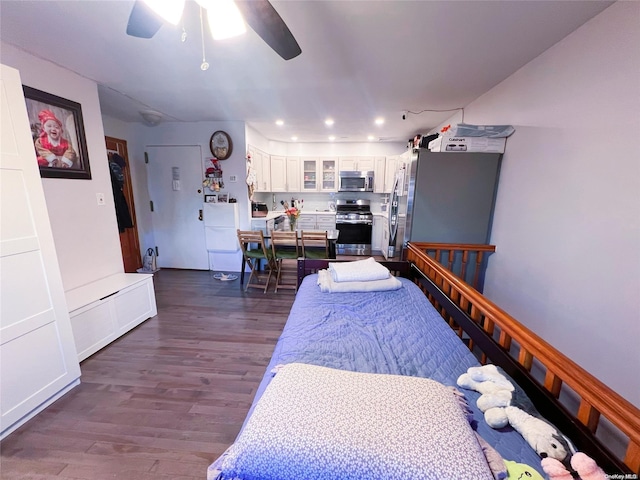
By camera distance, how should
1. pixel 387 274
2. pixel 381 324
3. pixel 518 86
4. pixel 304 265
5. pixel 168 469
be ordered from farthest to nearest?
pixel 304 265, pixel 518 86, pixel 387 274, pixel 381 324, pixel 168 469

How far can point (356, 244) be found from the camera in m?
4.99

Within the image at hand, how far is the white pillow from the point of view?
0.56 m

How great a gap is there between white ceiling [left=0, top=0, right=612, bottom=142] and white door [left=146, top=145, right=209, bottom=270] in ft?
2.89

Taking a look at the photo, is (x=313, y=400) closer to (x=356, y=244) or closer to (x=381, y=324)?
(x=381, y=324)

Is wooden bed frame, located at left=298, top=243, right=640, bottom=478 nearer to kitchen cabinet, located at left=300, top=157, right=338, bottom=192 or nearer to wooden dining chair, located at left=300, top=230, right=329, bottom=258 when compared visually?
wooden dining chair, located at left=300, top=230, right=329, bottom=258

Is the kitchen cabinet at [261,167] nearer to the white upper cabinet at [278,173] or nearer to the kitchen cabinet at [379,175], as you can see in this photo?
the white upper cabinet at [278,173]

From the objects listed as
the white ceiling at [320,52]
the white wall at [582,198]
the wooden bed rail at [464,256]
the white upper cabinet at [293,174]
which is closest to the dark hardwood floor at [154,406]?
the wooden bed rail at [464,256]

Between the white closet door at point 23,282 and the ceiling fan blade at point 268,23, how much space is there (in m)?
1.33

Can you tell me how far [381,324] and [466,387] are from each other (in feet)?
1.58

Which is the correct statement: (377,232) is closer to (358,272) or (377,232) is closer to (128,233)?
(358,272)

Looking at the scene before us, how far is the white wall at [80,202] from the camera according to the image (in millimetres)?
1972

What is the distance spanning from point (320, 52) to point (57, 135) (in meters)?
2.22

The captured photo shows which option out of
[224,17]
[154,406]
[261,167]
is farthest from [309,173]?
[154,406]

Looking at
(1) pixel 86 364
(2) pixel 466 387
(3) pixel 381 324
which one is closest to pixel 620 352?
(2) pixel 466 387
